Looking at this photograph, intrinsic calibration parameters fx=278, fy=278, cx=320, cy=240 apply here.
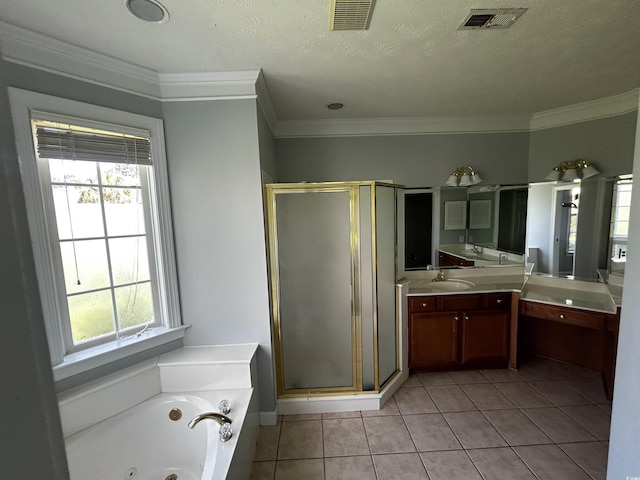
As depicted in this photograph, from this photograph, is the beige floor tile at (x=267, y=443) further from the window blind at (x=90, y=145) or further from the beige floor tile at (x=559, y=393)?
the beige floor tile at (x=559, y=393)

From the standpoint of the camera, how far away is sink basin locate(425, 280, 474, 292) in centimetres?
287

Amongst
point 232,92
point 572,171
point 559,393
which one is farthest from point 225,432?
point 572,171

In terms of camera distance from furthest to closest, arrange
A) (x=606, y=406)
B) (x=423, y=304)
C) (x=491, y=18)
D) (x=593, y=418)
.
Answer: (x=423, y=304), (x=606, y=406), (x=593, y=418), (x=491, y=18)

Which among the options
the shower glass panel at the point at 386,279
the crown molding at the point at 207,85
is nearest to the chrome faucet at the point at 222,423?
the shower glass panel at the point at 386,279

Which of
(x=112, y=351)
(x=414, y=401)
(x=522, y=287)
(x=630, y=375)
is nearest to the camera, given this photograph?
(x=630, y=375)

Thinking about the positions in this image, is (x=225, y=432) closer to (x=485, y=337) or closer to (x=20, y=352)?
(x=20, y=352)

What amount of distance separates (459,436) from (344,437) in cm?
85

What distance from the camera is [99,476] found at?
159 cm

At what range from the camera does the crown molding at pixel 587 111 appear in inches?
98.2

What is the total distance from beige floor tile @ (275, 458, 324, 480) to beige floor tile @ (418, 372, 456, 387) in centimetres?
130

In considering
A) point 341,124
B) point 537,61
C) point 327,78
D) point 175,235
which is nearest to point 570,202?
point 537,61

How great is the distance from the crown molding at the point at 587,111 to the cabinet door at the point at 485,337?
79.9 inches

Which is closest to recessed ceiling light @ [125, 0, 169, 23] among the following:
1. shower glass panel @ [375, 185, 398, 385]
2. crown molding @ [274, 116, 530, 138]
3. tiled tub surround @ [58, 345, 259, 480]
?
crown molding @ [274, 116, 530, 138]

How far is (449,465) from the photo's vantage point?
5.99 feet
